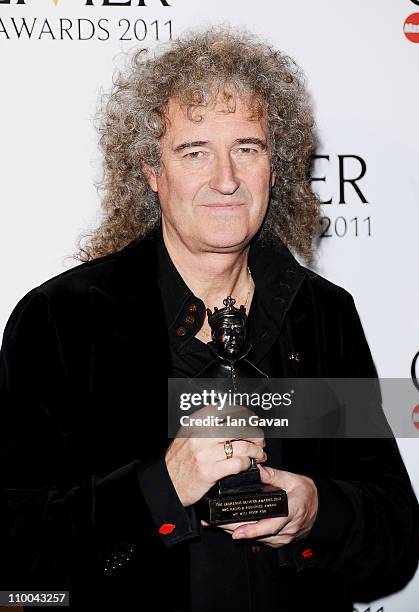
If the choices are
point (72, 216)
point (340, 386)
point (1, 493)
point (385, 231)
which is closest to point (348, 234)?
point (385, 231)

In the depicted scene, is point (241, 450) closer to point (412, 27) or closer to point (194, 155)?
point (194, 155)

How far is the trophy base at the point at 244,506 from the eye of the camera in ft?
3.96

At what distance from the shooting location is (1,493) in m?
1.34

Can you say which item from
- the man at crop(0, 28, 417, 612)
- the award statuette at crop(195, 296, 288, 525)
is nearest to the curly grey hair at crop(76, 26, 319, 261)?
the man at crop(0, 28, 417, 612)

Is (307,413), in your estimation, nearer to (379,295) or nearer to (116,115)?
(379,295)

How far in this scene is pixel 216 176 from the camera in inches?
52.9

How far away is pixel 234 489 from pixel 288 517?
0.45ft

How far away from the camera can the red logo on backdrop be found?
6.29ft

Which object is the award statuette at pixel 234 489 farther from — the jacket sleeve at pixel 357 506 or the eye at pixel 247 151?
the eye at pixel 247 151

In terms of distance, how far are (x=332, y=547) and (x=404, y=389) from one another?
622mm

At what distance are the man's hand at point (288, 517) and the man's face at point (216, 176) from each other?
386 mm

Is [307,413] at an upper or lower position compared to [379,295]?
lower

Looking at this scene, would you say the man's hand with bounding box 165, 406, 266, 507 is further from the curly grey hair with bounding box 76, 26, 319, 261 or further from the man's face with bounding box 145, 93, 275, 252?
the curly grey hair with bounding box 76, 26, 319, 261

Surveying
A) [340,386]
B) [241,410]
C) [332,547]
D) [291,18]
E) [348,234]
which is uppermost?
[291,18]
